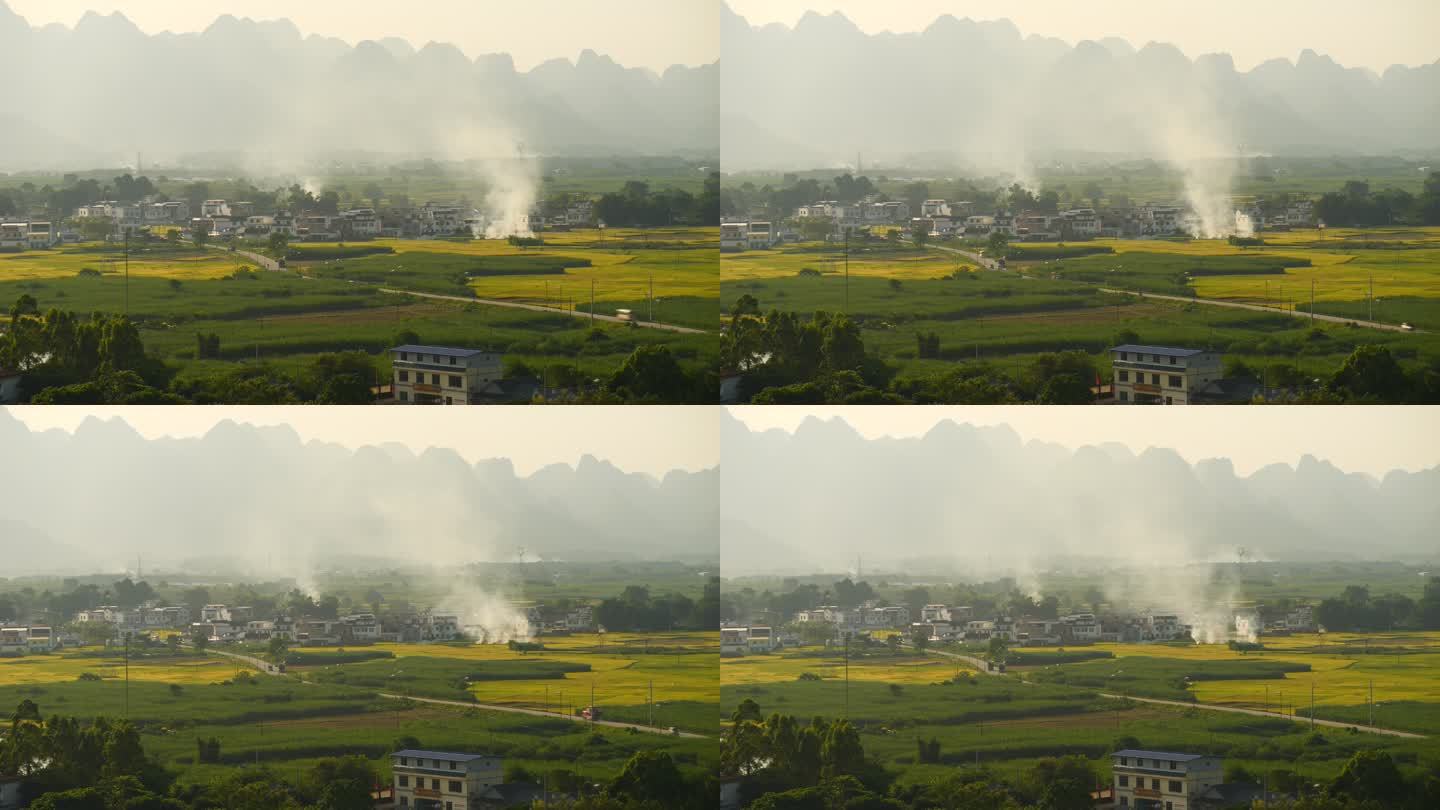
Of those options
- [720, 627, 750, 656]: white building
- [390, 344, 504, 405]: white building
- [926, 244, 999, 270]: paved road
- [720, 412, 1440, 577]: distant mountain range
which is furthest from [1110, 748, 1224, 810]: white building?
[390, 344, 504, 405]: white building

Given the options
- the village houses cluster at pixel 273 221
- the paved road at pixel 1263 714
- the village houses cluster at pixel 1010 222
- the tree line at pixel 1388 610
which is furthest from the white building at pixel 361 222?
the tree line at pixel 1388 610

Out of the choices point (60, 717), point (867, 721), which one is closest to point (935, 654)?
point (867, 721)

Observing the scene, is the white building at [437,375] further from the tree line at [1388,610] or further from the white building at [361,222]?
the tree line at [1388,610]

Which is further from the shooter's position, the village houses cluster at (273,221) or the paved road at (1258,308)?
the village houses cluster at (273,221)

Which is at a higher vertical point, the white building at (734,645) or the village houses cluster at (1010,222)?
the village houses cluster at (1010,222)

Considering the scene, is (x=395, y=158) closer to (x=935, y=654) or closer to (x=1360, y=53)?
(x=935, y=654)

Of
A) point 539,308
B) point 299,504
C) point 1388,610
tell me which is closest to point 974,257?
point 539,308
